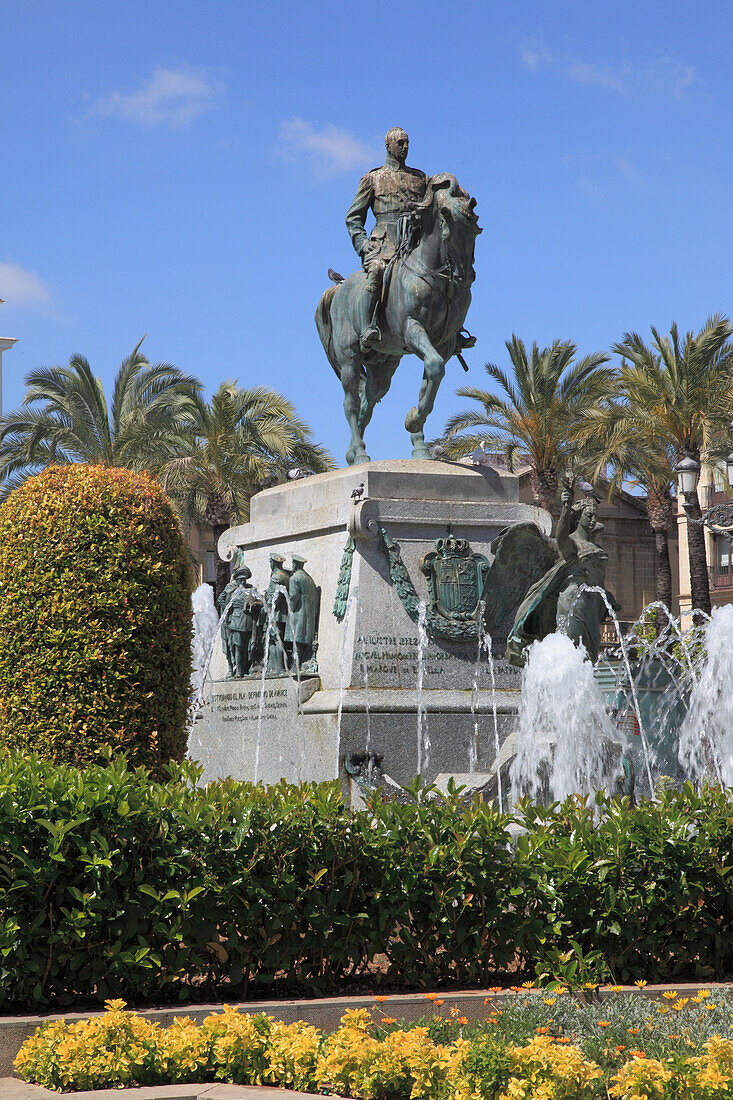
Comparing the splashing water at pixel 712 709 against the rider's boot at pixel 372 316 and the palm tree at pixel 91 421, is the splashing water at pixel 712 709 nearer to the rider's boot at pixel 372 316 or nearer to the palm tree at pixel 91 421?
the rider's boot at pixel 372 316

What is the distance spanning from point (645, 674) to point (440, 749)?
1196cm

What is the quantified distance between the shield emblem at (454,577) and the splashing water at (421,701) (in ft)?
0.46

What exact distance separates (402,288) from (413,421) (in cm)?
121

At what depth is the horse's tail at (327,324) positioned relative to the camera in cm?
1325

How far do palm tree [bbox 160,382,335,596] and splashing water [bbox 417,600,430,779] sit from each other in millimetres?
21986

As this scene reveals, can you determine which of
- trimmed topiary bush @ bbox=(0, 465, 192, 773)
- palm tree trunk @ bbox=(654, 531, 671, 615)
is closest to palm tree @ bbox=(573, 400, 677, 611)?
palm tree trunk @ bbox=(654, 531, 671, 615)

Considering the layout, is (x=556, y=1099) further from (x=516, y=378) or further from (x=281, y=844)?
(x=516, y=378)

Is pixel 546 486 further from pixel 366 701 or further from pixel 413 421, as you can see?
pixel 366 701

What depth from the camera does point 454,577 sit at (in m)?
11.4

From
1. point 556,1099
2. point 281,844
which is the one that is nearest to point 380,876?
point 281,844

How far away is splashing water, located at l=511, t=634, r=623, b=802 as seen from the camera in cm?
1076

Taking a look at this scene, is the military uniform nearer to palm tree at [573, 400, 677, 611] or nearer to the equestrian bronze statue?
the equestrian bronze statue

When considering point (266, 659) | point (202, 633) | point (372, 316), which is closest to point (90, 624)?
point (266, 659)

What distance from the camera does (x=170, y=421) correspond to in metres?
33.5
